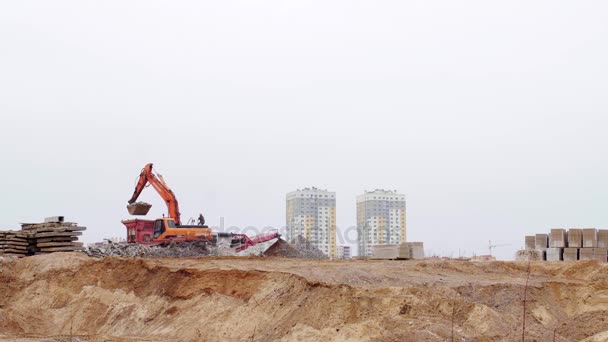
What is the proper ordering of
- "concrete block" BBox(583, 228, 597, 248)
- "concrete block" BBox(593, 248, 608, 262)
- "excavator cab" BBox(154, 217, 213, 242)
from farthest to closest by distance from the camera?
"excavator cab" BBox(154, 217, 213, 242) < "concrete block" BBox(583, 228, 597, 248) < "concrete block" BBox(593, 248, 608, 262)

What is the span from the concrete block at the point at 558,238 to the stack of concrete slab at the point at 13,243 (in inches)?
764

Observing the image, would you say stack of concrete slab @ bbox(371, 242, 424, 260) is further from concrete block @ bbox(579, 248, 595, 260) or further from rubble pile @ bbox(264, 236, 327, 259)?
concrete block @ bbox(579, 248, 595, 260)

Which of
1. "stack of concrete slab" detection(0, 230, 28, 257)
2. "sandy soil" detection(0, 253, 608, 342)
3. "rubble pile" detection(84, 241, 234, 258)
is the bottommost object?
"sandy soil" detection(0, 253, 608, 342)

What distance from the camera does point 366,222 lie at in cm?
5253

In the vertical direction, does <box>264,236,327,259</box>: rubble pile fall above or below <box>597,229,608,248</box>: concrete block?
below

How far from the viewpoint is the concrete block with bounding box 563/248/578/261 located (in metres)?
22.2

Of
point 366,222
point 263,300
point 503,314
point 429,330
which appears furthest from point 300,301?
point 366,222

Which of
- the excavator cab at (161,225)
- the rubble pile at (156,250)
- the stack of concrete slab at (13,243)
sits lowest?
the rubble pile at (156,250)

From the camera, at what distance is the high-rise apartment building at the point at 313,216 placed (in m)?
51.2

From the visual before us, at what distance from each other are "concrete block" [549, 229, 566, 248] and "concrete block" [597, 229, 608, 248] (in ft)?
3.78

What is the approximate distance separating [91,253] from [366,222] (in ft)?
107

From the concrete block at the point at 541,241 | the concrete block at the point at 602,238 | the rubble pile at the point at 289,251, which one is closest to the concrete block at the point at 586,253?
the concrete block at the point at 602,238

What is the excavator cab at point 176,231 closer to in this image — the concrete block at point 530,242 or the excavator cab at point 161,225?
the excavator cab at point 161,225

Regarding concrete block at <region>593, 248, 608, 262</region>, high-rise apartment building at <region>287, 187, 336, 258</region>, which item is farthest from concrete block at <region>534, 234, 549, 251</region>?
high-rise apartment building at <region>287, 187, 336, 258</region>
